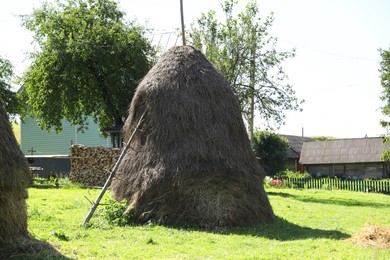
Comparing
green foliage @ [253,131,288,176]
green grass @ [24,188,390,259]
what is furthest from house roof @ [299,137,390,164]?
green grass @ [24,188,390,259]

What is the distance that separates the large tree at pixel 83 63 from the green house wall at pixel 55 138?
1079cm

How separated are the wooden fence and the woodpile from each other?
1492 cm

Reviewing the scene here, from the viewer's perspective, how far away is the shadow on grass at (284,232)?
37.9ft

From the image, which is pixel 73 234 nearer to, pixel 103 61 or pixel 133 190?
pixel 133 190

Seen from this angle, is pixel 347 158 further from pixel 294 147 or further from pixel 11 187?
pixel 11 187

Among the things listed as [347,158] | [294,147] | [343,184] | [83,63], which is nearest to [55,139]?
[83,63]

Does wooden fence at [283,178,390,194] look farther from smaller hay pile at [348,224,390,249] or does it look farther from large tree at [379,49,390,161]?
smaller hay pile at [348,224,390,249]

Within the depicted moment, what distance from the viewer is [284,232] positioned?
481 inches

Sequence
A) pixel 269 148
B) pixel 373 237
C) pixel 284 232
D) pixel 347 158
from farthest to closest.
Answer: pixel 347 158 < pixel 269 148 < pixel 284 232 < pixel 373 237

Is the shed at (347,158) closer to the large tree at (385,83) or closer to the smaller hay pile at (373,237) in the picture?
the large tree at (385,83)

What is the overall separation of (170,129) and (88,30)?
1698cm

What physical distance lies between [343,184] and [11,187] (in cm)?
2985

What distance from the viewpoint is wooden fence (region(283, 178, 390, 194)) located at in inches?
1329

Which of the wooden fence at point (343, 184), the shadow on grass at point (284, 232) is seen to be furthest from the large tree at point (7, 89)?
the shadow on grass at point (284, 232)
